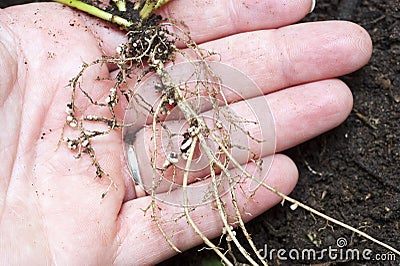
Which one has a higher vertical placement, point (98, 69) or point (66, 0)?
point (66, 0)

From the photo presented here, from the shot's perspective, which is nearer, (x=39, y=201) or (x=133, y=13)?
(x=39, y=201)

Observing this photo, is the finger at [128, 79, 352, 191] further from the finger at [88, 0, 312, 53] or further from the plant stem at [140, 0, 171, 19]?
the plant stem at [140, 0, 171, 19]

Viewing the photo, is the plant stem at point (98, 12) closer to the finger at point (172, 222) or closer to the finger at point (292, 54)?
the finger at point (292, 54)

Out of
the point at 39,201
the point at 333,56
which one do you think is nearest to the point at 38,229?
the point at 39,201

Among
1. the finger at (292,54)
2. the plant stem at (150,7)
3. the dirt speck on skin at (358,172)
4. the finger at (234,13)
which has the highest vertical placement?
the plant stem at (150,7)

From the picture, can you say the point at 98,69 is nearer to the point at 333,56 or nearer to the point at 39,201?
the point at 39,201

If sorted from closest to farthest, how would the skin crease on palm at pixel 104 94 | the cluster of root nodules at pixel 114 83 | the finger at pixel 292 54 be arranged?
1. the skin crease on palm at pixel 104 94
2. the cluster of root nodules at pixel 114 83
3. the finger at pixel 292 54

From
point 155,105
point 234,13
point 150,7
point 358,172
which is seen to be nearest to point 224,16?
point 234,13

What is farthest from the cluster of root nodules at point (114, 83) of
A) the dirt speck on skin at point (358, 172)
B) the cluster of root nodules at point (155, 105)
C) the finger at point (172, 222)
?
the dirt speck on skin at point (358, 172)

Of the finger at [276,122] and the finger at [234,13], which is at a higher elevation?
the finger at [234,13]
